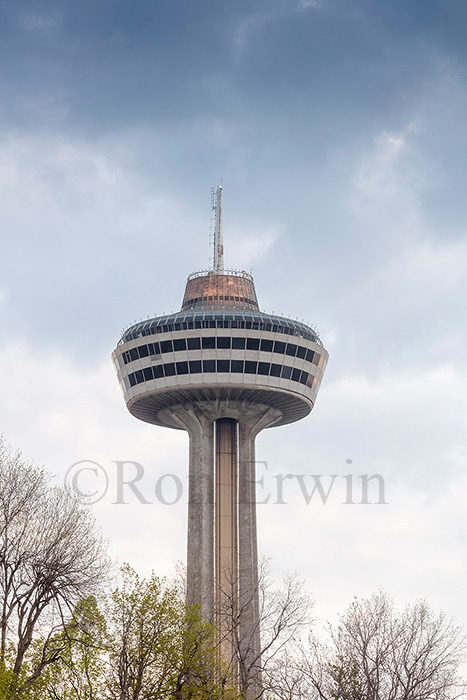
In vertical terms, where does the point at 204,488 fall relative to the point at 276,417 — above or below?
below

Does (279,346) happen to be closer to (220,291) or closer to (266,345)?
(266,345)

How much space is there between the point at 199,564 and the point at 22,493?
44.1 meters

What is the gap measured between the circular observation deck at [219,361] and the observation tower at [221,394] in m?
0.11

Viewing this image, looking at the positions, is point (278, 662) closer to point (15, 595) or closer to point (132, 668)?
point (132, 668)

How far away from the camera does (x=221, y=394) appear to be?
98188mm

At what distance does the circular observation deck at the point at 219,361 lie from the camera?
95.9m

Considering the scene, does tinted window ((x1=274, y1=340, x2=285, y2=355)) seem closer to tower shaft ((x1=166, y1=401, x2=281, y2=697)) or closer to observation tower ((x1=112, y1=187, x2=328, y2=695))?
observation tower ((x1=112, y1=187, x2=328, y2=695))

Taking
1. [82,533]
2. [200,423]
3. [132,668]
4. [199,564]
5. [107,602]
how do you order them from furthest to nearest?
1. [200,423]
2. [199,564]
3. [82,533]
4. [107,602]
5. [132,668]

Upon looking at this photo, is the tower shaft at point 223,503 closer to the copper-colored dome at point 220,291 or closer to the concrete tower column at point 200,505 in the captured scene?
the concrete tower column at point 200,505

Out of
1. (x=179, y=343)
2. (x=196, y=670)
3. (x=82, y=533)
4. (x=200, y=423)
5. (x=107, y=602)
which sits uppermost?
(x=179, y=343)

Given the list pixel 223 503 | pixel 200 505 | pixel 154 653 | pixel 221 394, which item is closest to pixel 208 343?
pixel 221 394

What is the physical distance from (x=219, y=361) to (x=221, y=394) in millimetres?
4541

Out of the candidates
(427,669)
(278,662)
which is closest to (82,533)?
(278,662)

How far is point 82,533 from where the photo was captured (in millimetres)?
52969
